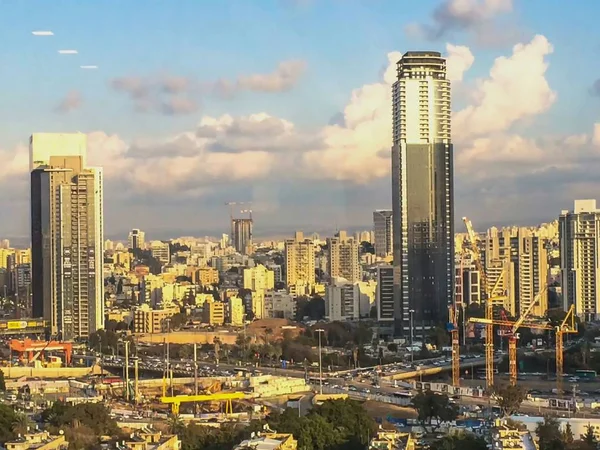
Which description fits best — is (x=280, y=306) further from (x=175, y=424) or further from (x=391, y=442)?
(x=391, y=442)

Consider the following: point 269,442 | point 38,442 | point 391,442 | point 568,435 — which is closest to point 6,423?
point 38,442

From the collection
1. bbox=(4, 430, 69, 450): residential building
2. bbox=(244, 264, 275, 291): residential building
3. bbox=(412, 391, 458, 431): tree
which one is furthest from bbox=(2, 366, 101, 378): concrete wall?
bbox=(244, 264, 275, 291): residential building

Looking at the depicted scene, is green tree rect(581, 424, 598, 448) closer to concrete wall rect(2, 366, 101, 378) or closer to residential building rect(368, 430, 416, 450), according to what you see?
residential building rect(368, 430, 416, 450)

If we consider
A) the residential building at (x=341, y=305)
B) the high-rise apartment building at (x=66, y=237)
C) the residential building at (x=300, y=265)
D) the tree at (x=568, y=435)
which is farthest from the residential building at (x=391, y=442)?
the residential building at (x=300, y=265)

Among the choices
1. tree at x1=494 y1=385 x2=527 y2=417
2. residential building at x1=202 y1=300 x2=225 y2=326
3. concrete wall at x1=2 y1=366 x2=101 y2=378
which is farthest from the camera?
residential building at x1=202 y1=300 x2=225 y2=326

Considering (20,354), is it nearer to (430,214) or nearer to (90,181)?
(90,181)

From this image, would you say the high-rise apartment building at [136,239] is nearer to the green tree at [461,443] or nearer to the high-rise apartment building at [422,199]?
the high-rise apartment building at [422,199]
